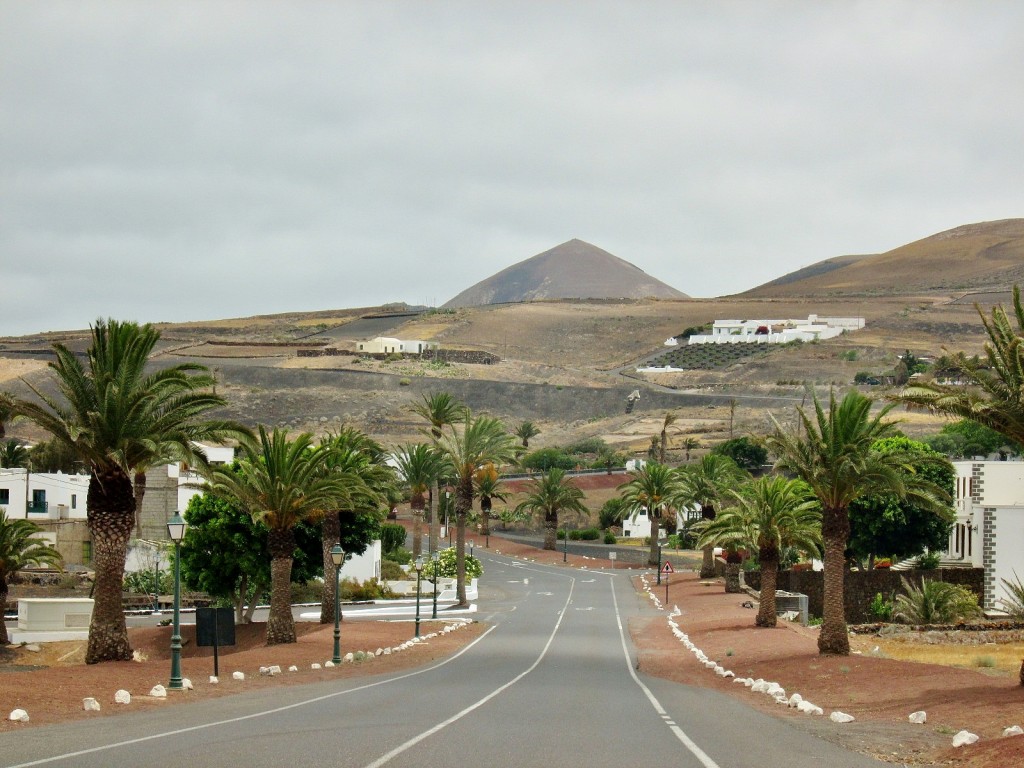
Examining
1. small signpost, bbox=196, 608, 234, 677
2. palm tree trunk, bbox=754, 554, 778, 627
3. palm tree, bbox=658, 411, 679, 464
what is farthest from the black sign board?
palm tree, bbox=658, 411, 679, 464

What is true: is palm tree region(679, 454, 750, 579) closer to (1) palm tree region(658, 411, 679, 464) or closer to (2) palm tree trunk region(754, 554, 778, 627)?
(1) palm tree region(658, 411, 679, 464)

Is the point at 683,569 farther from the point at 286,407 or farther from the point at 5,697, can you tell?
the point at 286,407

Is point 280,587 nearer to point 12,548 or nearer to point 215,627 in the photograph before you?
point 215,627

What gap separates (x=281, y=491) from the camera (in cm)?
3709

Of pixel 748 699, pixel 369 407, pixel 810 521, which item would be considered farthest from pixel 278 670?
pixel 369 407

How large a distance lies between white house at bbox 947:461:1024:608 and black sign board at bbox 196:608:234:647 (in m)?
30.6

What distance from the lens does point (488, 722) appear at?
59.6 feet

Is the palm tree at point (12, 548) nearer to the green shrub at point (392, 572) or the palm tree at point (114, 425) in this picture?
the palm tree at point (114, 425)

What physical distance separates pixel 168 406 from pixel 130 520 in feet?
9.62

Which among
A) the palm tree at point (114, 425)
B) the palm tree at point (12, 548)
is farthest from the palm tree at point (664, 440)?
the palm tree at point (114, 425)

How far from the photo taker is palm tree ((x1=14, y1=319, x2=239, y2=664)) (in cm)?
2909

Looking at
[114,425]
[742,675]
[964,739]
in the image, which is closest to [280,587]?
[114,425]

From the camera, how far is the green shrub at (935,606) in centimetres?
4581

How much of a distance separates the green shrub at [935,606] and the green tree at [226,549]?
74.3 ft
